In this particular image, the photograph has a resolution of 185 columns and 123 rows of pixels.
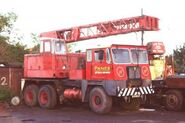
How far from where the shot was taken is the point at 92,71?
1841 cm

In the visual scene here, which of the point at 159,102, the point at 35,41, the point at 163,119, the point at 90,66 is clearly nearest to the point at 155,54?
the point at 159,102

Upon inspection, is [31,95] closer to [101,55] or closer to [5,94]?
[5,94]

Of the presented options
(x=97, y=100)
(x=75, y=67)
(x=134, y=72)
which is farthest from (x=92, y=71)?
(x=75, y=67)

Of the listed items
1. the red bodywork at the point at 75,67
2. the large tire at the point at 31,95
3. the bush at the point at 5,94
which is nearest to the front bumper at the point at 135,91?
the red bodywork at the point at 75,67

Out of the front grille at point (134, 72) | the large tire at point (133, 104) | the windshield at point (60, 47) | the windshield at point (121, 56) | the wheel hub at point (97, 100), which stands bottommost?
the large tire at point (133, 104)

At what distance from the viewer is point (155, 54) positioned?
21.4m

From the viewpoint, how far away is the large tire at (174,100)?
60.3 feet

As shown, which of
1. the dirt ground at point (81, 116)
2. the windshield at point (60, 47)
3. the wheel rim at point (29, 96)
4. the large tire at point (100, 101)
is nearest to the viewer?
the dirt ground at point (81, 116)

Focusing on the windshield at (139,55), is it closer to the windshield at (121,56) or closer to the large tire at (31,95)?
the windshield at (121,56)

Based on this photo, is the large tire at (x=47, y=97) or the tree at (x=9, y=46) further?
the tree at (x=9, y=46)

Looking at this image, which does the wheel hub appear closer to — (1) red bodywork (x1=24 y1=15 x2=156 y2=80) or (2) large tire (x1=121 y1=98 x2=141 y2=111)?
(1) red bodywork (x1=24 y1=15 x2=156 y2=80)

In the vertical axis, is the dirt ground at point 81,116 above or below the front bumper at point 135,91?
below

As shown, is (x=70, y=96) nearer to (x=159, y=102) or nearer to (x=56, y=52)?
(x=56, y=52)

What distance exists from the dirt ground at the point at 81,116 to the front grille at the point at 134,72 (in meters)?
1.55
